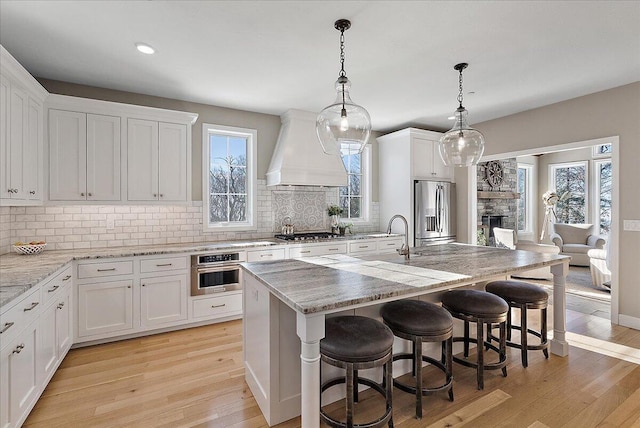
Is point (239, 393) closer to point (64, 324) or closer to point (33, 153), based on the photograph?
point (64, 324)

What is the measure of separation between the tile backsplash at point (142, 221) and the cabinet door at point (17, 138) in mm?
627

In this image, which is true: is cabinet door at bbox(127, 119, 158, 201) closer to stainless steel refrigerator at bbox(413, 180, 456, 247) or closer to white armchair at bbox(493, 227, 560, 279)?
stainless steel refrigerator at bbox(413, 180, 456, 247)

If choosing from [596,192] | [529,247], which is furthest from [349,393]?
Result: [596,192]

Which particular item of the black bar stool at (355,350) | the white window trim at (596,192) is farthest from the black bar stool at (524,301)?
the white window trim at (596,192)

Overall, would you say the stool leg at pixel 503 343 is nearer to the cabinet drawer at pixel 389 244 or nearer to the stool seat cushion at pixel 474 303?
the stool seat cushion at pixel 474 303

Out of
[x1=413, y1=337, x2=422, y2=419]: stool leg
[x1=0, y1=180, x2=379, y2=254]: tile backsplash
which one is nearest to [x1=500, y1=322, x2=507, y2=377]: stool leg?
[x1=413, y1=337, x2=422, y2=419]: stool leg

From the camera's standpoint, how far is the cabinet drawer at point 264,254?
378cm

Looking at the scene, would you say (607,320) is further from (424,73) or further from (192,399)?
(192,399)

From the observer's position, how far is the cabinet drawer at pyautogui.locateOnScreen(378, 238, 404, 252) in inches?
188

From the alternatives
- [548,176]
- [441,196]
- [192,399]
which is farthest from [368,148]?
[548,176]

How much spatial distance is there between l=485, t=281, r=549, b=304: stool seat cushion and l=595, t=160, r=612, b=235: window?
20.6 feet

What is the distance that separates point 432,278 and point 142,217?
11.0 ft

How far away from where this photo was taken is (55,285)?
96.2 inches

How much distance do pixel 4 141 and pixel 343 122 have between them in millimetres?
2571
